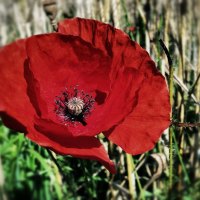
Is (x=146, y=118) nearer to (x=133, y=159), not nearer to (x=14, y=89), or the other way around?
(x=14, y=89)

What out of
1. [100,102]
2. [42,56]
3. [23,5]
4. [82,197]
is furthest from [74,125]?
[23,5]

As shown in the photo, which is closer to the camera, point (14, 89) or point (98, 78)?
point (14, 89)

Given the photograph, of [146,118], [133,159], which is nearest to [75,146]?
[146,118]

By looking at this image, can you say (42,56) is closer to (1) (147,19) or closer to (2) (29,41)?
(2) (29,41)

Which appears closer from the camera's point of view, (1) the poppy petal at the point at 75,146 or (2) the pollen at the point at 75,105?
(1) the poppy petal at the point at 75,146

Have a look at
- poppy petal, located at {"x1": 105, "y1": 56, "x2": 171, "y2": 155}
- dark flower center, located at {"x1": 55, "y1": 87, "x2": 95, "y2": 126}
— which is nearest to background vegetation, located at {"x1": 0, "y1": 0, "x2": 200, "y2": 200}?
dark flower center, located at {"x1": 55, "y1": 87, "x2": 95, "y2": 126}

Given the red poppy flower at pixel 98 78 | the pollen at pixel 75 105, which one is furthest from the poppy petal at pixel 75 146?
the pollen at pixel 75 105

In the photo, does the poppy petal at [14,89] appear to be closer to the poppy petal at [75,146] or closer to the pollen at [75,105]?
the poppy petal at [75,146]

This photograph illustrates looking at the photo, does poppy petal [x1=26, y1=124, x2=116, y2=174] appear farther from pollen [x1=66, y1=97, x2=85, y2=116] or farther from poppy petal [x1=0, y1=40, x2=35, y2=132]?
pollen [x1=66, y1=97, x2=85, y2=116]
